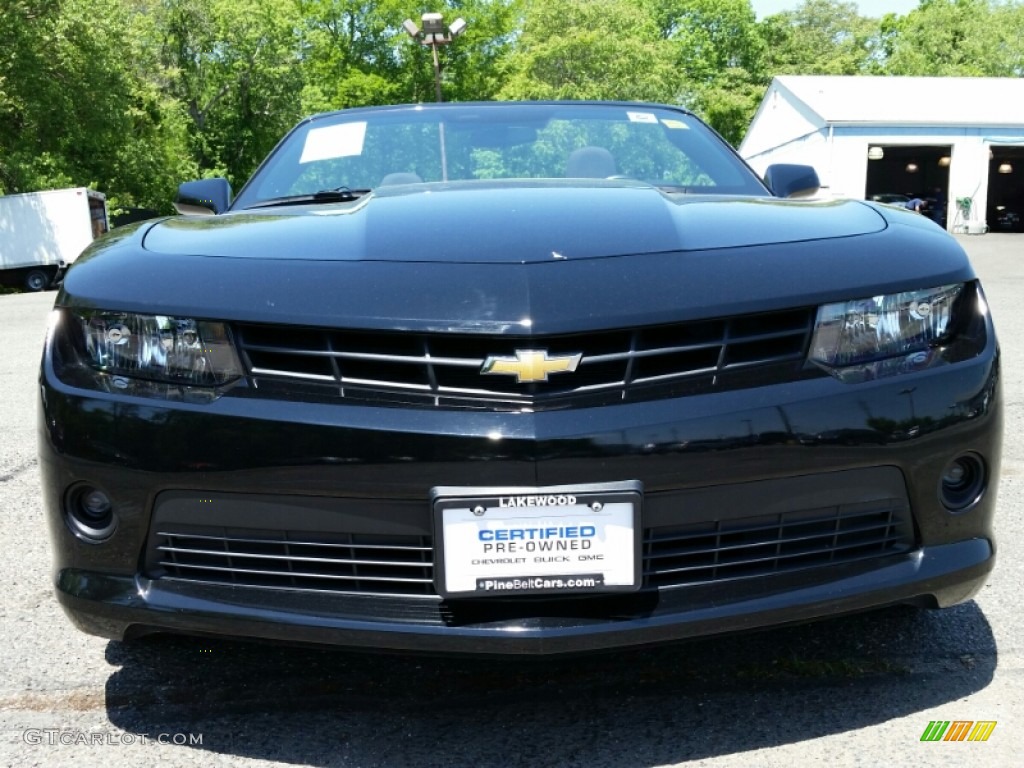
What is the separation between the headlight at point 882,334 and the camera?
6.21 feet

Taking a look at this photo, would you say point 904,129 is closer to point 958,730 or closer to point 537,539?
point 958,730

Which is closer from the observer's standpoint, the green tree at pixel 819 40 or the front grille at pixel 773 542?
the front grille at pixel 773 542

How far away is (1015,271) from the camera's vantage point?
15625 mm

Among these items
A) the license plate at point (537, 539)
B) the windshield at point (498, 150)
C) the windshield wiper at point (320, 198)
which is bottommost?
the license plate at point (537, 539)

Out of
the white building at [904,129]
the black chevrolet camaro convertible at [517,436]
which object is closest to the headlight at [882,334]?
the black chevrolet camaro convertible at [517,436]

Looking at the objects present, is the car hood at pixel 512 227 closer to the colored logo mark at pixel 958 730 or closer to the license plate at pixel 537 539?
the license plate at pixel 537 539

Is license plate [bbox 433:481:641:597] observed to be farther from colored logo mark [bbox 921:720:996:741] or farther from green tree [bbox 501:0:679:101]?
green tree [bbox 501:0:679:101]

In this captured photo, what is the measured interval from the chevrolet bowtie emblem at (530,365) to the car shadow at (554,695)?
59cm

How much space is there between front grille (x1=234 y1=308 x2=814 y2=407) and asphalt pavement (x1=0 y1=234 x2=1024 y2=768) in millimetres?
675

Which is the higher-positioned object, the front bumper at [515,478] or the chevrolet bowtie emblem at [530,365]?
the chevrolet bowtie emblem at [530,365]

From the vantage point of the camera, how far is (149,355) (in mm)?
1910

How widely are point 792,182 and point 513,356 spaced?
1.74 metres

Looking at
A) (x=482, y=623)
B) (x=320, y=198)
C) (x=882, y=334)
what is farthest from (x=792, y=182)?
(x=482, y=623)

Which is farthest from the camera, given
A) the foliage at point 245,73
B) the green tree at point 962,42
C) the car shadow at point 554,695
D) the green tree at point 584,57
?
the green tree at point 962,42
